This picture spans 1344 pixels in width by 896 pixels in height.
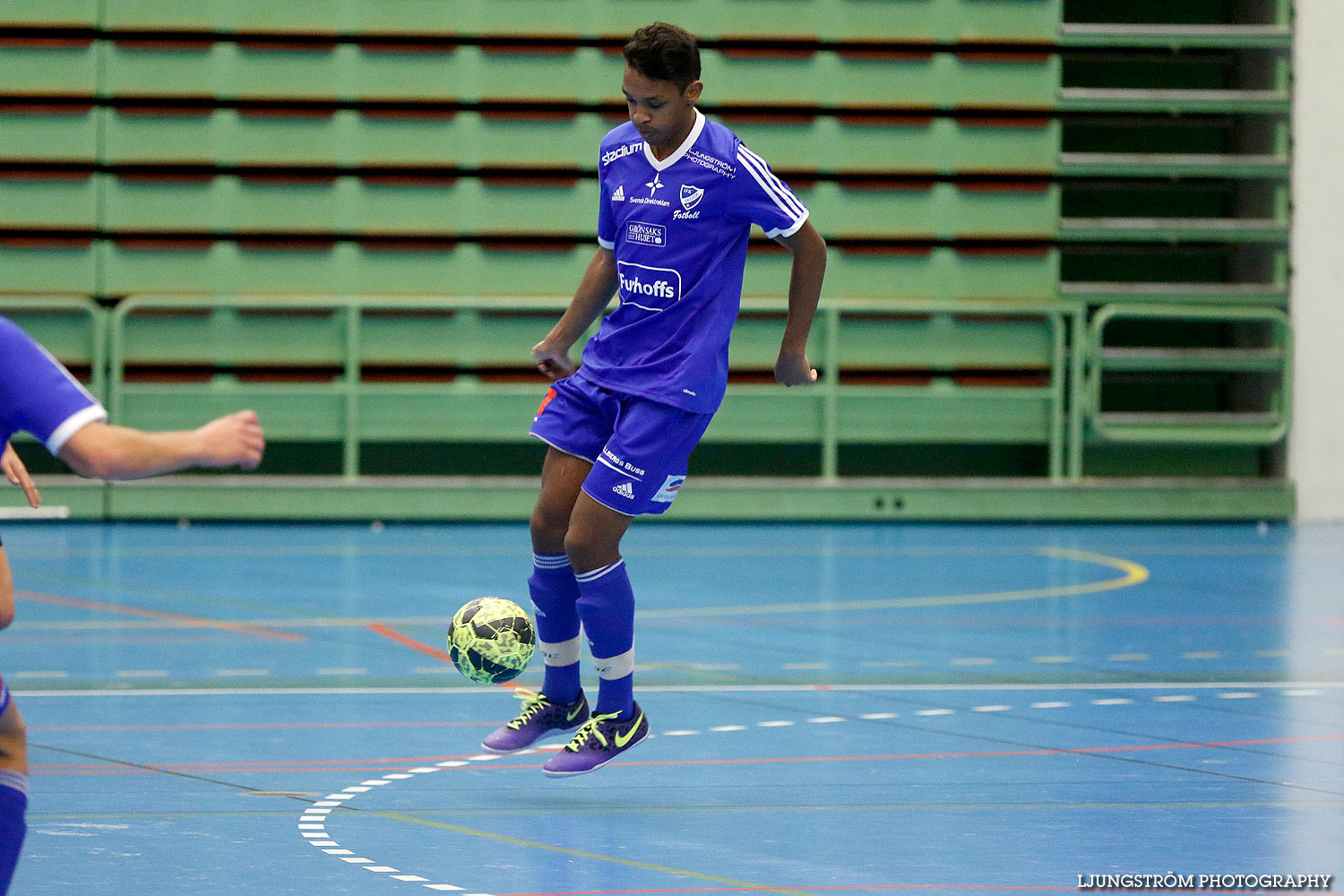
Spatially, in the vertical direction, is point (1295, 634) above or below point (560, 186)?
below

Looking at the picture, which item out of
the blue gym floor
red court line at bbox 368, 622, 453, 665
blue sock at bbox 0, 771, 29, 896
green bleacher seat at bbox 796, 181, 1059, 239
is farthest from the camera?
green bleacher seat at bbox 796, 181, 1059, 239

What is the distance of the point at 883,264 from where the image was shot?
15117 mm

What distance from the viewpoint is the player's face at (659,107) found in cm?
541

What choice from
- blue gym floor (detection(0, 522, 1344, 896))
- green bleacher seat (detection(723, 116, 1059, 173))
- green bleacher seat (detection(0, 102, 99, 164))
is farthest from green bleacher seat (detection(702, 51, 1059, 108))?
green bleacher seat (detection(0, 102, 99, 164))

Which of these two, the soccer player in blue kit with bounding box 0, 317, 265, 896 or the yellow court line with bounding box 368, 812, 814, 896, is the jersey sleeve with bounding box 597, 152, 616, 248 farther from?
the soccer player in blue kit with bounding box 0, 317, 265, 896

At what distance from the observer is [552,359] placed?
5.89 meters

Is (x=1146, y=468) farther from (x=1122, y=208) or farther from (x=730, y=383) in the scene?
(x=730, y=383)

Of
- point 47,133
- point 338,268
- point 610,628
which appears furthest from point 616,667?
point 47,133

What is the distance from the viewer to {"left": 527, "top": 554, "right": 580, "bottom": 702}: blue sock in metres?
5.85

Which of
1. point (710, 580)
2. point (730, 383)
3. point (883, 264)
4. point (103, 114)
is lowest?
point (710, 580)

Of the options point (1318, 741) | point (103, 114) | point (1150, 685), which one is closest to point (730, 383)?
point (103, 114)

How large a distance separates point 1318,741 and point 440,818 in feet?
9.67

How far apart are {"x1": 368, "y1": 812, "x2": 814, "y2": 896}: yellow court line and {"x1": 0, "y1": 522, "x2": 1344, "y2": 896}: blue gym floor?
0.01m

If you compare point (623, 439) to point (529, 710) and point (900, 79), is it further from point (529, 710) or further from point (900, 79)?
point (900, 79)
